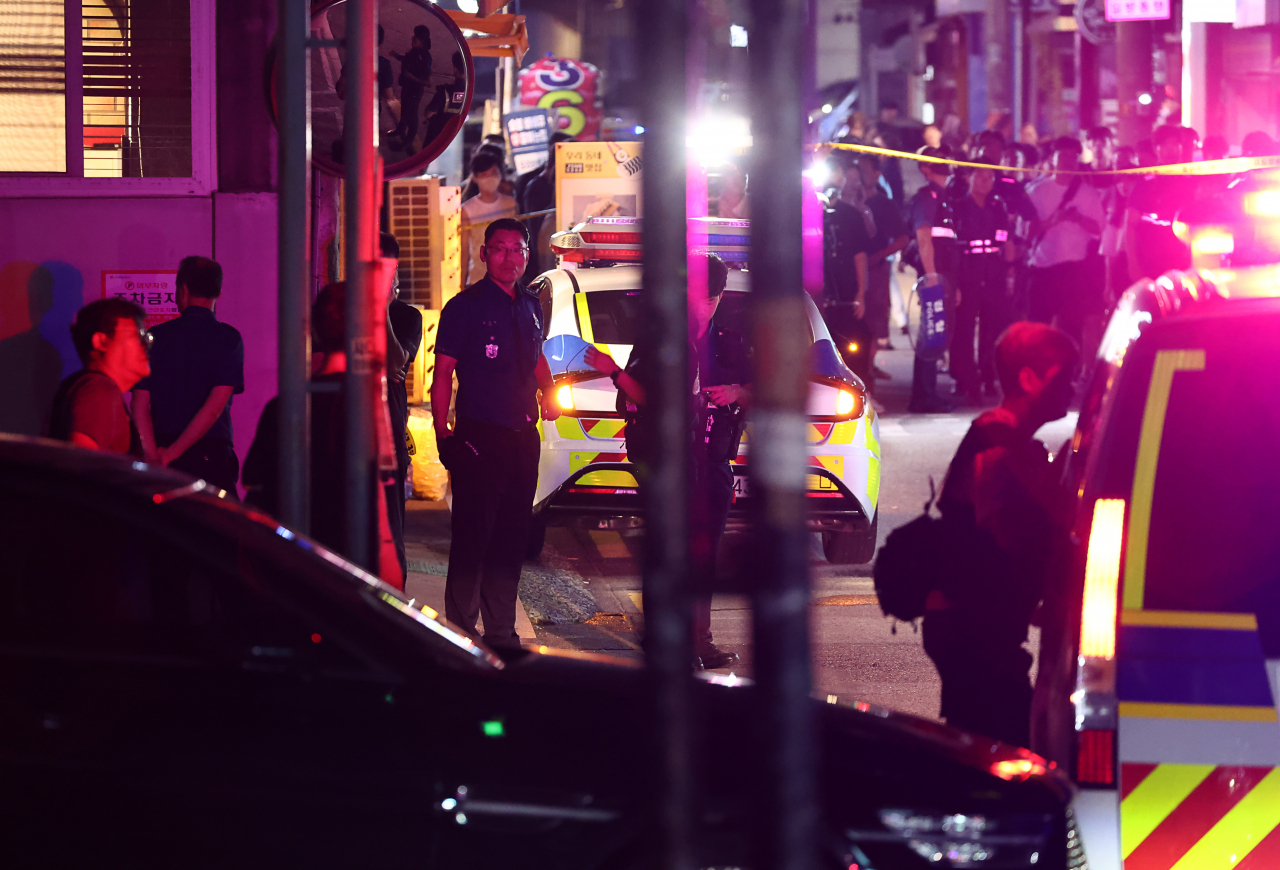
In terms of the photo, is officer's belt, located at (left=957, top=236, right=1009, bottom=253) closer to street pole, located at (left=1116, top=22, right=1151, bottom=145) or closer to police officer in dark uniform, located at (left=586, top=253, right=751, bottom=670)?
police officer in dark uniform, located at (left=586, top=253, right=751, bottom=670)

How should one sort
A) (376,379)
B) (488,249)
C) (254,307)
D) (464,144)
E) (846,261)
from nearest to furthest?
(376,379)
(488,249)
(254,307)
(846,261)
(464,144)

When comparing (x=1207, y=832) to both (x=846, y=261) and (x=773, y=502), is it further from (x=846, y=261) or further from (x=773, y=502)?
(x=846, y=261)

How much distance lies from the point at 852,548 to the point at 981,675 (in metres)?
4.90

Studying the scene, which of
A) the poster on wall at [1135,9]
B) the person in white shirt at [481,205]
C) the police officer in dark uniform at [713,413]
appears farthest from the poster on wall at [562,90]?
the police officer in dark uniform at [713,413]

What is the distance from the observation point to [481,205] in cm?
1656

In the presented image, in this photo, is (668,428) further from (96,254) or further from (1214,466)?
(96,254)

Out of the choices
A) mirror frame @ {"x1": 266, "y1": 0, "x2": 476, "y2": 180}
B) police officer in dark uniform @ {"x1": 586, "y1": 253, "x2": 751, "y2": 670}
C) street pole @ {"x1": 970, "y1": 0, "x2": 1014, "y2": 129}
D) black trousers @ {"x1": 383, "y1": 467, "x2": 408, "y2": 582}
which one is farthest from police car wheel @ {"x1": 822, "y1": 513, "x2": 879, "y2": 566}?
street pole @ {"x1": 970, "y1": 0, "x2": 1014, "y2": 129}

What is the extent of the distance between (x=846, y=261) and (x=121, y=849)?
41.8 ft

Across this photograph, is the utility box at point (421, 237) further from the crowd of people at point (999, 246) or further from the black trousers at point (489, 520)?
the black trousers at point (489, 520)

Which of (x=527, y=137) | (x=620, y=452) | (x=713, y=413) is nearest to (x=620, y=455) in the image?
(x=620, y=452)

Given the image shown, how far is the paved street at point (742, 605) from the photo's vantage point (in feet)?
24.5

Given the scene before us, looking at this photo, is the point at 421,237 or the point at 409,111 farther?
the point at 421,237

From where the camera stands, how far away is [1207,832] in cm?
349

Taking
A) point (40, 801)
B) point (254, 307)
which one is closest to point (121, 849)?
point (40, 801)
